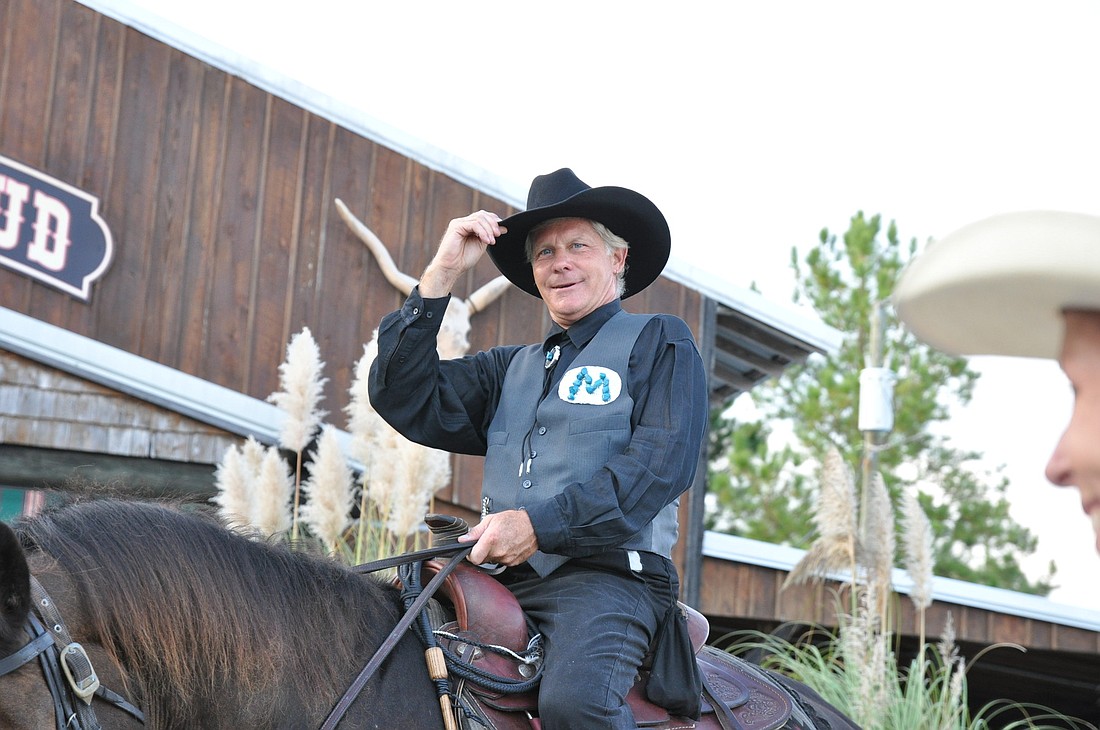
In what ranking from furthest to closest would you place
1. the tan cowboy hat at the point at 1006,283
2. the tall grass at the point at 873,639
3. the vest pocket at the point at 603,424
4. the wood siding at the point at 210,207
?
the wood siding at the point at 210,207, the tall grass at the point at 873,639, the vest pocket at the point at 603,424, the tan cowboy hat at the point at 1006,283

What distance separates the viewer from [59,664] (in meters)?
1.90

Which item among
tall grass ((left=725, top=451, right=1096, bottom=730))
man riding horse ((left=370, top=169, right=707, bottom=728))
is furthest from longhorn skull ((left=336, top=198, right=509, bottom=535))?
tall grass ((left=725, top=451, right=1096, bottom=730))

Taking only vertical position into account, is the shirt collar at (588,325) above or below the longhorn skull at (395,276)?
below

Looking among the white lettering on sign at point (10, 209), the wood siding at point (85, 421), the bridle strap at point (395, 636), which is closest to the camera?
the bridle strap at point (395, 636)

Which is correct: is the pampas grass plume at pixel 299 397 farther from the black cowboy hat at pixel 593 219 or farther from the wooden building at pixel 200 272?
the black cowboy hat at pixel 593 219

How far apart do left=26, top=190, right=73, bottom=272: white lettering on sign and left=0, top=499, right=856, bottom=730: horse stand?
6.07 meters

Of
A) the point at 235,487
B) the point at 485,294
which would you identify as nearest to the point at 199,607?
the point at 235,487

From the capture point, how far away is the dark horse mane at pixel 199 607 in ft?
6.78

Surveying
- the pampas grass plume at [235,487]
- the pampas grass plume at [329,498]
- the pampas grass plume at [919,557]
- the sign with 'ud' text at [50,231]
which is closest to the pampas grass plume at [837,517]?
the pampas grass plume at [919,557]

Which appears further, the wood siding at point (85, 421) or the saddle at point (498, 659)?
the wood siding at point (85, 421)

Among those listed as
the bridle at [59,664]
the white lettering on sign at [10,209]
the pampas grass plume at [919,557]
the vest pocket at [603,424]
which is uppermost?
the white lettering on sign at [10,209]

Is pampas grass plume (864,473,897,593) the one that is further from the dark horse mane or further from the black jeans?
the dark horse mane

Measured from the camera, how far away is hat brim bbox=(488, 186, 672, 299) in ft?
10.0

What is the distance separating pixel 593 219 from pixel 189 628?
5.06 ft
